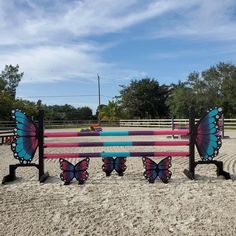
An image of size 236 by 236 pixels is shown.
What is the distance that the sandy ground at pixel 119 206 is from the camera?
4785 mm

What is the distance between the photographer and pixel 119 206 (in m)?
5.80

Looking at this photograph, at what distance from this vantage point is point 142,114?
66.6 metres

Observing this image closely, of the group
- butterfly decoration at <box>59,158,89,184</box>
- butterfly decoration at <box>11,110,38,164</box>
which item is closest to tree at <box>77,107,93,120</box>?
butterfly decoration at <box>11,110,38,164</box>

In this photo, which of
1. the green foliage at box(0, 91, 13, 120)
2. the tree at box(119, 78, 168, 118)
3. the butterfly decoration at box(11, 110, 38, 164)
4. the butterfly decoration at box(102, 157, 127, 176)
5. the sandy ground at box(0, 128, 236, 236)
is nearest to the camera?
the sandy ground at box(0, 128, 236, 236)

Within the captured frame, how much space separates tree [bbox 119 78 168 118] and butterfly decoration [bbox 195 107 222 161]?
56.9 metres

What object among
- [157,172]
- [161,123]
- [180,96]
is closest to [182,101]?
[180,96]

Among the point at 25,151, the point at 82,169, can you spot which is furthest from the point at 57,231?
the point at 25,151

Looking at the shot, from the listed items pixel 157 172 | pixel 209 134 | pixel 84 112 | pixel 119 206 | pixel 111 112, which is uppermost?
pixel 84 112

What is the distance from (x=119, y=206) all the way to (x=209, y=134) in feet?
9.99

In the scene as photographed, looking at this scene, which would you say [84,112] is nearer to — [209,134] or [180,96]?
[180,96]

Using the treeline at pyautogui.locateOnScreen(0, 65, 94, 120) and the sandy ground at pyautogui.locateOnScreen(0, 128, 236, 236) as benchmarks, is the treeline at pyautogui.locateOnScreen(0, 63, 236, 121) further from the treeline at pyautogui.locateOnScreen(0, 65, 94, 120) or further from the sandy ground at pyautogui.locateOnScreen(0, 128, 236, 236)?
the sandy ground at pyautogui.locateOnScreen(0, 128, 236, 236)

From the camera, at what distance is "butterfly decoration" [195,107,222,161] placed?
812cm

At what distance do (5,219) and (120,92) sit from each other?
62.8 metres

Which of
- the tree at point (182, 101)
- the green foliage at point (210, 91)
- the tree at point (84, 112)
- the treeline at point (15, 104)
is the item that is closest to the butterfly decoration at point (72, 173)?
the treeline at point (15, 104)
